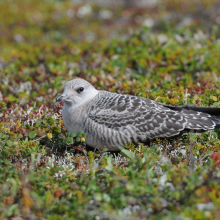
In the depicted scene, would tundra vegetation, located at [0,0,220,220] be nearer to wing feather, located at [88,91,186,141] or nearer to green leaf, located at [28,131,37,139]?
green leaf, located at [28,131,37,139]

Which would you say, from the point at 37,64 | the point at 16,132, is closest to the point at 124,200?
Answer: the point at 16,132

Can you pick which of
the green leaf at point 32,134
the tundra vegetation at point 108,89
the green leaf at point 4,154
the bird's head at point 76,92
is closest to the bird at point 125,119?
the bird's head at point 76,92

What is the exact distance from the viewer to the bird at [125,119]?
18.7 ft

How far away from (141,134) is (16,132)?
229 centimetres

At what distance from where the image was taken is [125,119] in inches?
227

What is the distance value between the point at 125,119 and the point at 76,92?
1054 millimetres

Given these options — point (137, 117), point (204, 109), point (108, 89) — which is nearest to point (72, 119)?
point (137, 117)

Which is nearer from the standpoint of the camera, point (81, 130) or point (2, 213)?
point (2, 213)

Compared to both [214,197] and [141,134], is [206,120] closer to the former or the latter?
[141,134]

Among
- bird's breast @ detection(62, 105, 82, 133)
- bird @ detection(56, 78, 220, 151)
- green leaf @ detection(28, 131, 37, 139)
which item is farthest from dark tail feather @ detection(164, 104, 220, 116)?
green leaf @ detection(28, 131, 37, 139)

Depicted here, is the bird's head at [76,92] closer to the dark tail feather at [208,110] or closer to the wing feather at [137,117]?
the wing feather at [137,117]

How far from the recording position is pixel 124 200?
13.1 feet

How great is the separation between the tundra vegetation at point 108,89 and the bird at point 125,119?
20 cm

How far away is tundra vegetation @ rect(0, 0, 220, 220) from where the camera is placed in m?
4.11
